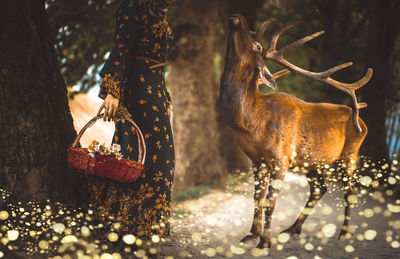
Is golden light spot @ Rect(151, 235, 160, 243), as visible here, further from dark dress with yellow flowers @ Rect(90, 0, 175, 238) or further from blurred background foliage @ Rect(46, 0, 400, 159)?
blurred background foliage @ Rect(46, 0, 400, 159)

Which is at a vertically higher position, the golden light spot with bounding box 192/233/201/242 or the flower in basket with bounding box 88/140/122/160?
the flower in basket with bounding box 88/140/122/160

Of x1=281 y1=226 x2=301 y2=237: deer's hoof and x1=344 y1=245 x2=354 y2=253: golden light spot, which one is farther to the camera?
x1=281 y1=226 x2=301 y2=237: deer's hoof

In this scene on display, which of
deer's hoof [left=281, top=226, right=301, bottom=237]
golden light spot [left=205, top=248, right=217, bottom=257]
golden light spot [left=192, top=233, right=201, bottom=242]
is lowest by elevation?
golden light spot [left=192, top=233, right=201, bottom=242]

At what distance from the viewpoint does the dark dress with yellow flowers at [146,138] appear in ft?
8.72

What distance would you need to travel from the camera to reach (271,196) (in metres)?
2.78

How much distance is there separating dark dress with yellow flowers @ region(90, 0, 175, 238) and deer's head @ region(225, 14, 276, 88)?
0.52 meters

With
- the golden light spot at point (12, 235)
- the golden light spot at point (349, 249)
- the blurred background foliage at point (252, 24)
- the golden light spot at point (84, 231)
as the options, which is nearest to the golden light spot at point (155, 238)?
the golden light spot at point (84, 231)

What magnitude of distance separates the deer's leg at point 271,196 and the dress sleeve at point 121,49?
4.40 ft

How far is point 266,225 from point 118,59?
1717 millimetres

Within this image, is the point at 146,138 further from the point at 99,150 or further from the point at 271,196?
the point at 271,196

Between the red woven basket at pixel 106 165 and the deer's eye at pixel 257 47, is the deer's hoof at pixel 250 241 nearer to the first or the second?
the red woven basket at pixel 106 165

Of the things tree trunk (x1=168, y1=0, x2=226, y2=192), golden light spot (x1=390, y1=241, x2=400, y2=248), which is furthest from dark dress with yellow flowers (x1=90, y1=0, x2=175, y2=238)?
tree trunk (x1=168, y1=0, x2=226, y2=192)

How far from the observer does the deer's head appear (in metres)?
2.62

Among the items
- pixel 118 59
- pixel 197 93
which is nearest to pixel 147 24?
pixel 118 59
